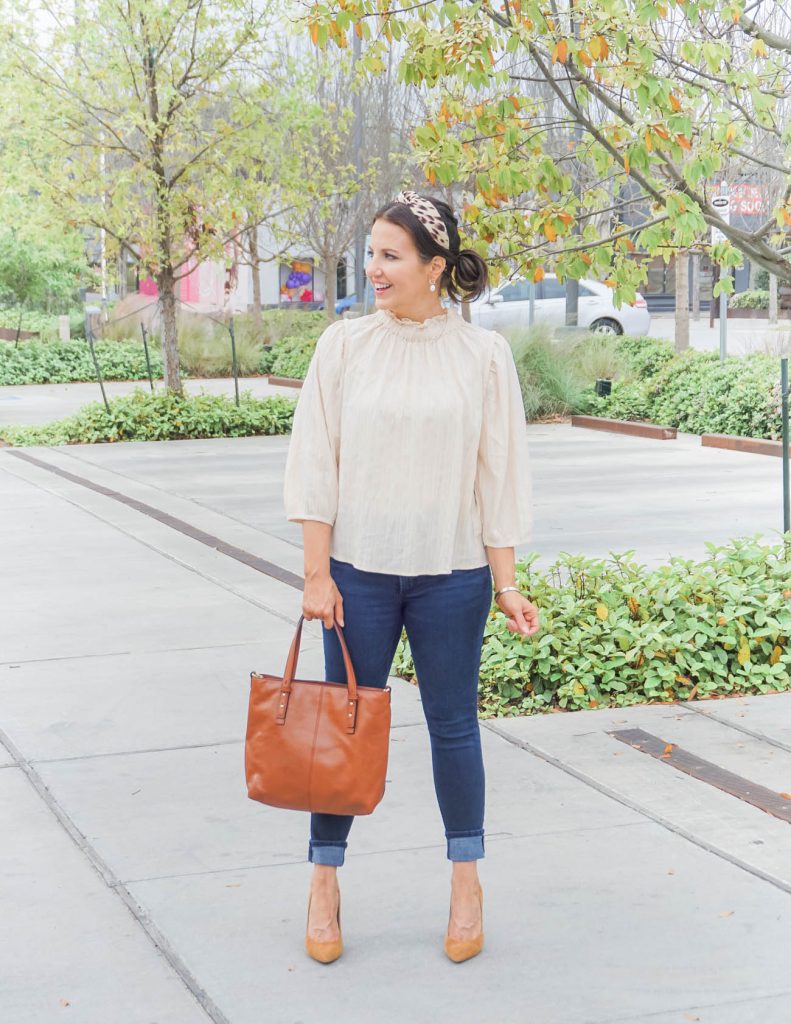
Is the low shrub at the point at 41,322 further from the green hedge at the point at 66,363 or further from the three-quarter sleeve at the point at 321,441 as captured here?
the three-quarter sleeve at the point at 321,441

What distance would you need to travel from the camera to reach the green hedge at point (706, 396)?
15836 mm

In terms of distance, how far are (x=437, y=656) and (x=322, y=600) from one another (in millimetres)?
312

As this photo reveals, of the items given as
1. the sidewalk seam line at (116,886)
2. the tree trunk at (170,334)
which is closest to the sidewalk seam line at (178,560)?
the sidewalk seam line at (116,886)

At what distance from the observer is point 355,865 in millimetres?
4301

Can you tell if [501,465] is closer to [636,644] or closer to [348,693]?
[348,693]

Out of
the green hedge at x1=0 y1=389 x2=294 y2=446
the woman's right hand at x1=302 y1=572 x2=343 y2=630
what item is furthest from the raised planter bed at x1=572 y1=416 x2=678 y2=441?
the woman's right hand at x1=302 y1=572 x2=343 y2=630

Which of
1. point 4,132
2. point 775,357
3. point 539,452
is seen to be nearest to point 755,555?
point 539,452

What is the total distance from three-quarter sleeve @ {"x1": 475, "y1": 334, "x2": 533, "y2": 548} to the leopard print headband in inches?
10.9

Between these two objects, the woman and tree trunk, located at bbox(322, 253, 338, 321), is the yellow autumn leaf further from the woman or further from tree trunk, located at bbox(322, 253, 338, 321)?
tree trunk, located at bbox(322, 253, 338, 321)

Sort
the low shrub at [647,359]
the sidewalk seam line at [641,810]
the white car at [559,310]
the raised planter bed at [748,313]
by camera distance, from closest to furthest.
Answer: the sidewalk seam line at [641,810] → the low shrub at [647,359] → the white car at [559,310] → the raised planter bed at [748,313]

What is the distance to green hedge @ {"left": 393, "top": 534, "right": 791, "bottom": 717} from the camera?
6.11 m

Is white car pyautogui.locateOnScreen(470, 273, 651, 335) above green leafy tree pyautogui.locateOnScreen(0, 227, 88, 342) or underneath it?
underneath

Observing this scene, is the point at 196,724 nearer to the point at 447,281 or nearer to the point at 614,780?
the point at 614,780

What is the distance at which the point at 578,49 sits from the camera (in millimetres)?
6164
